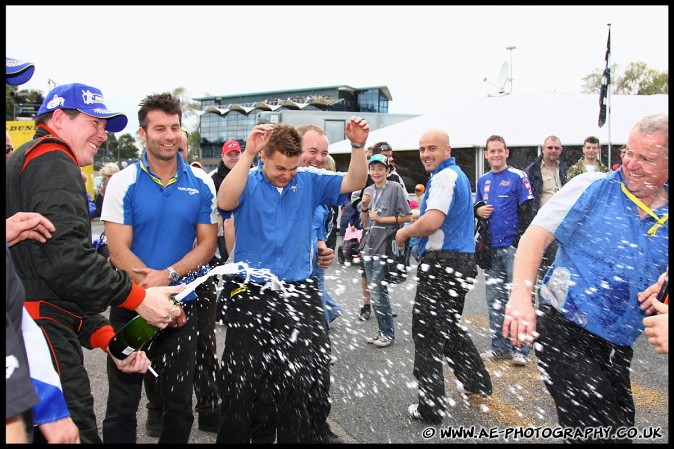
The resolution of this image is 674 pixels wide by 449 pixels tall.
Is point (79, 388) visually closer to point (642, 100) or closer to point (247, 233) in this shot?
point (247, 233)

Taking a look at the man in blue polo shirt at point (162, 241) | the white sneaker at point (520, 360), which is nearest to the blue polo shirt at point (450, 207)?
the white sneaker at point (520, 360)

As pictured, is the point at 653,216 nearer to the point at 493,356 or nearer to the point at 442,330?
the point at 442,330

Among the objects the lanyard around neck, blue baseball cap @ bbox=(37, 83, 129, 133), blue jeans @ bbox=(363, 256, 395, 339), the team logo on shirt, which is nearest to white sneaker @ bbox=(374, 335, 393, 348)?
blue jeans @ bbox=(363, 256, 395, 339)

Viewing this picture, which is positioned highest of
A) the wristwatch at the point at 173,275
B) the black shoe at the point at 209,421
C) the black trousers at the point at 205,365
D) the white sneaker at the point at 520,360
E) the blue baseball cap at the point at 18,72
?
the blue baseball cap at the point at 18,72

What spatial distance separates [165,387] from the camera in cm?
309

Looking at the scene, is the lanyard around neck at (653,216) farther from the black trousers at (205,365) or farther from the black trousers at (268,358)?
the black trousers at (205,365)

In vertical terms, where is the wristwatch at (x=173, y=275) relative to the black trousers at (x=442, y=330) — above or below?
above

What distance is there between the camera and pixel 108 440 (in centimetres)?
291

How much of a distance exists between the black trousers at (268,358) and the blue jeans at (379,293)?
2338 millimetres

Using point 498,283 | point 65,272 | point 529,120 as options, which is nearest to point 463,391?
point 498,283

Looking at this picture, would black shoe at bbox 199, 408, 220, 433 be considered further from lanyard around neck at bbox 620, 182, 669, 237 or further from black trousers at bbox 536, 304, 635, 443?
lanyard around neck at bbox 620, 182, 669, 237

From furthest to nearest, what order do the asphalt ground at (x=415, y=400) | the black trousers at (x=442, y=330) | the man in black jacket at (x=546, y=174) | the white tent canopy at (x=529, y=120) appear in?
the white tent canopy at (x=529, y=120), the man in black jacket at (x=546, y=174), the black trousers at (x=442, y=330), the asphalt ground at (x=415, y=400)

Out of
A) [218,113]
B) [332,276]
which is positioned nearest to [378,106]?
[218,113]

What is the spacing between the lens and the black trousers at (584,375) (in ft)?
7.97
